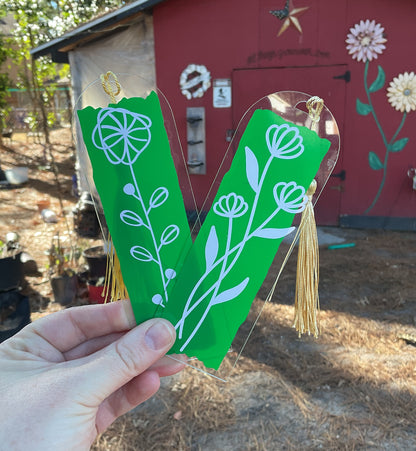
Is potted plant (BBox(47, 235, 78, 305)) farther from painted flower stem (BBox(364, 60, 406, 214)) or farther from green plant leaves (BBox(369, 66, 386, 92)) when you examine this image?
green plant leaves (BBox(369, 66, 386, 92))

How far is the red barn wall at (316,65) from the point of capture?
16.9 ft

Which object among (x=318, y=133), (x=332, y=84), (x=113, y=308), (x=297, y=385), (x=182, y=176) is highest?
(x=332, y=84)

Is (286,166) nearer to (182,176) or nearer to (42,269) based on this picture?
(182,176)

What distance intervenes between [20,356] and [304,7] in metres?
5.41

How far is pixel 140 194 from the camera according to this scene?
1067 mm

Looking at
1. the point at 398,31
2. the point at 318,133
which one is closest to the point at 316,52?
the point at 398,31

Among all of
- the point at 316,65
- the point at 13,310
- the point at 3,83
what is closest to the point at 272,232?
the point at 13,310

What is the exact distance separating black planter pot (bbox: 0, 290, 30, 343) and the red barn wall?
108 inches

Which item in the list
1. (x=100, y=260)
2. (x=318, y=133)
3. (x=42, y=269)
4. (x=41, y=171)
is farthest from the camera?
(x=41, y=171)

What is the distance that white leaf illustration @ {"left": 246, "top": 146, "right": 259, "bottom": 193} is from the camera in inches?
40.0

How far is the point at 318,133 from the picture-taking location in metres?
0.99

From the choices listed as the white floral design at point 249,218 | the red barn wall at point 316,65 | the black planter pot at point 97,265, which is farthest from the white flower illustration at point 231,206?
the red barn wall at point 316,65

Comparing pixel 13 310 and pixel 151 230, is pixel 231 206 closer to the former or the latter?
pixel 151 230

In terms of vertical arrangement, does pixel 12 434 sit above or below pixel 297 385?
above
